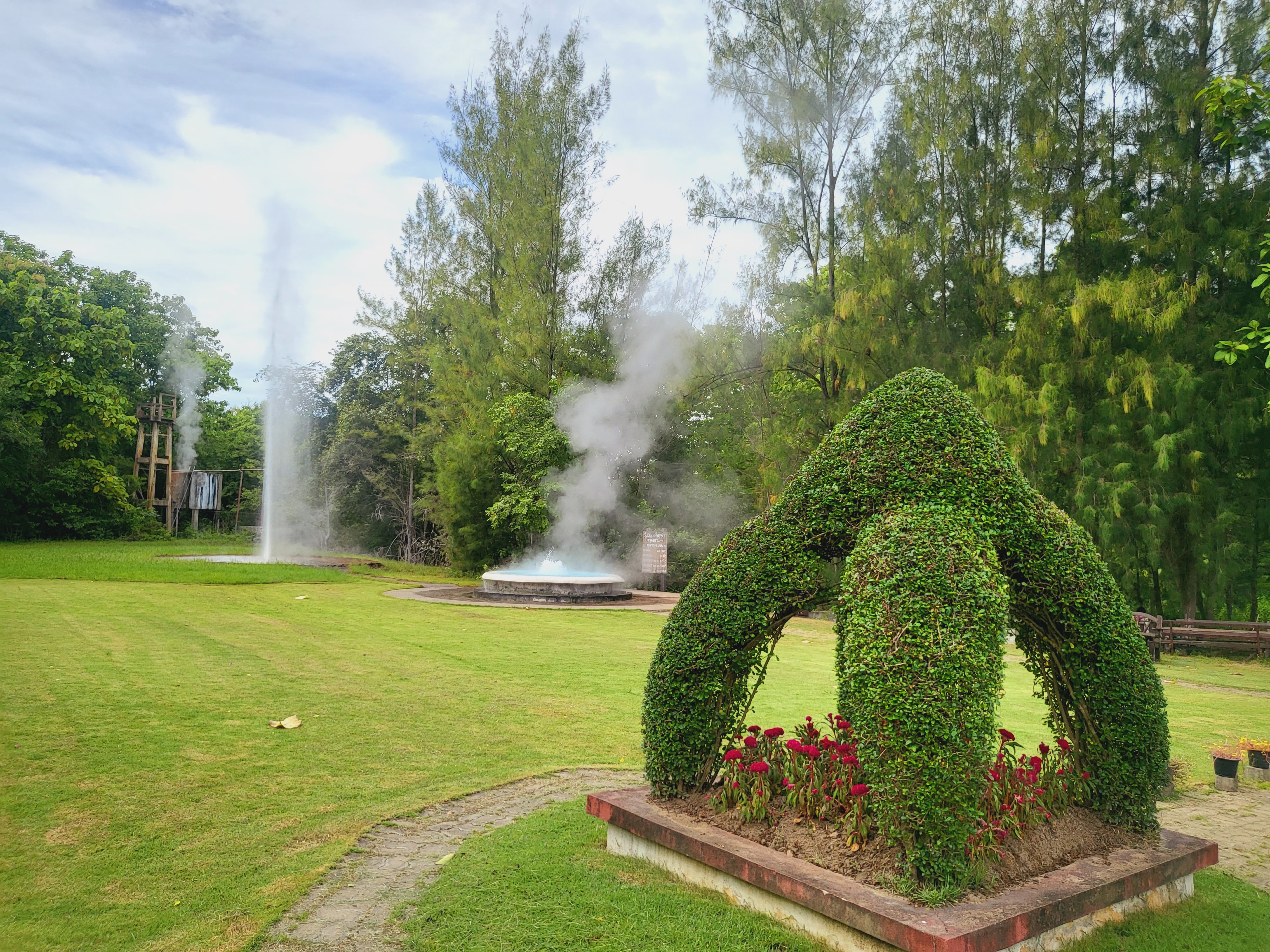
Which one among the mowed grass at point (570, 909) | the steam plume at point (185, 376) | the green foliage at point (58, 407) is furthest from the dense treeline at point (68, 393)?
the mowed grass at point (570, 909)

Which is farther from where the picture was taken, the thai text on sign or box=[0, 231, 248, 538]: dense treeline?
box=[0, 231, 248, 538]: dense treeline

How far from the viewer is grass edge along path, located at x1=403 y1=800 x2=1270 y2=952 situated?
3223mm

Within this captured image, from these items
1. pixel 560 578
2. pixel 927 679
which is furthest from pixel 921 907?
pixel 560 578

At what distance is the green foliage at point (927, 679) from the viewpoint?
312 cm

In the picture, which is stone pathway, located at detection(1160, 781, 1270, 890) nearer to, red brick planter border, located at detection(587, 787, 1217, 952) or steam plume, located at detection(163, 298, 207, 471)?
red brick planter border, located at detection(587, 787, 1217, 952)

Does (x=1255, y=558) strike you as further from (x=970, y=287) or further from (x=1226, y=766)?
(x=1226, y=766)

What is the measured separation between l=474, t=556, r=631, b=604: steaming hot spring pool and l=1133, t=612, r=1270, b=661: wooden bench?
9.68m

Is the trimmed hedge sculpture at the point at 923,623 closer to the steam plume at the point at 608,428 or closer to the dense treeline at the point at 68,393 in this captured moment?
the steam plume at the point at 608,428

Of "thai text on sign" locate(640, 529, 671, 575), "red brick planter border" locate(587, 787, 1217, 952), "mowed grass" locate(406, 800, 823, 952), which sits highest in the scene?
"thai text on sign" locate(640, 529, 671, 575)

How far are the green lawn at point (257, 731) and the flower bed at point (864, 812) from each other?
45 centimetres

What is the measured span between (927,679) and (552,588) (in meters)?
14.7

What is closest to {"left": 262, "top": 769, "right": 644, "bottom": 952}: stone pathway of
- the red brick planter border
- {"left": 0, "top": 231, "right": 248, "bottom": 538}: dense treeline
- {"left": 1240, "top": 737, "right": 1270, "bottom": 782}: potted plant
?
the red brick planter border

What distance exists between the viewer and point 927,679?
3.20m

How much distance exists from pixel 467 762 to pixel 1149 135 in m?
15.0
